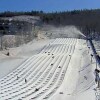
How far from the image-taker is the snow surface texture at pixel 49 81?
20.5 meters

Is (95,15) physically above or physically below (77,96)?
above

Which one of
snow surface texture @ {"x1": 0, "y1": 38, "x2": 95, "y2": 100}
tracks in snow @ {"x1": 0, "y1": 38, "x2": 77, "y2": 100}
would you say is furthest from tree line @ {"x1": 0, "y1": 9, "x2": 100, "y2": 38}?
snow surface texture @ {"x1": 0, "y1": 38, "x2": 95, "y2": 100}

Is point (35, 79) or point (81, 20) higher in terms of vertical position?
point (81, 20)

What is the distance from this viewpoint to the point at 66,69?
29031mm

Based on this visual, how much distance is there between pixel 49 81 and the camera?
2439 centimetres

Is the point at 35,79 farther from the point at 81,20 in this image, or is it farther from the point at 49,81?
the point at 81,20

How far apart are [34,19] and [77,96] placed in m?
91.5

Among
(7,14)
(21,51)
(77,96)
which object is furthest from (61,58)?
(7,14)

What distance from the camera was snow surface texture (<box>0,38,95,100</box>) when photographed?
20.5 meters

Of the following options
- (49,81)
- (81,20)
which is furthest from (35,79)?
(81,20)

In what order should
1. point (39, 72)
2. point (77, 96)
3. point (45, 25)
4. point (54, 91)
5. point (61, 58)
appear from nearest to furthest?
point (77, 96), point (54, 91), point (39, 72), point (61, 58), point (45, 25)

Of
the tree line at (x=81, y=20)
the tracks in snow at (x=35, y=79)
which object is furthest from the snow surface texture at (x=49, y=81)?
the tree line at (x=81, y=20)

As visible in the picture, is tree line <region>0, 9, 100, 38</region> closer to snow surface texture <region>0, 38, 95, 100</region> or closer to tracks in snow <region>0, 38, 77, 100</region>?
tracks in snow <region>0, 38, 77, 100</region>

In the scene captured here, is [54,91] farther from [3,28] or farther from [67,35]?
[3,28]
